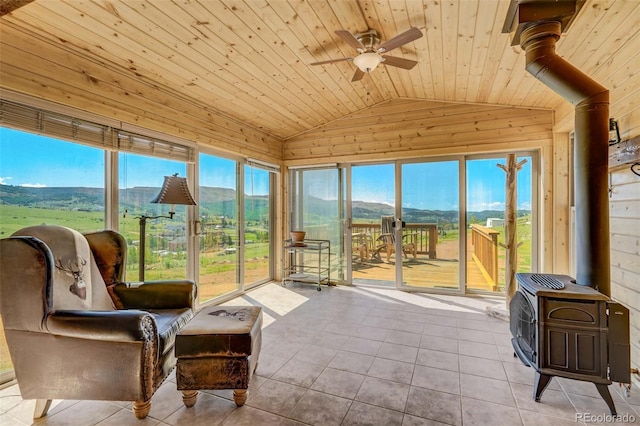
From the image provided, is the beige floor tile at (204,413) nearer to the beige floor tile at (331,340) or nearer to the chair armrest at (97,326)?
the chair armrest at (97,326)

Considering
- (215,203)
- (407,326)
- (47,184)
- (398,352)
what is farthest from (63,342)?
(407,326)

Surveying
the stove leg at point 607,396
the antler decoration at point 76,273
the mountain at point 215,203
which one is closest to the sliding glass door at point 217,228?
the mountain at point 215,203

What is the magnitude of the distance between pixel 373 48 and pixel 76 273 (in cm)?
281

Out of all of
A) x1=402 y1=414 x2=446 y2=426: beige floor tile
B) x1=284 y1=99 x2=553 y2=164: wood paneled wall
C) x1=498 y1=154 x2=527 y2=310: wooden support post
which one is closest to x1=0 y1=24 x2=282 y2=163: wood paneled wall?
x1=284 y1=99 x2=553 y2=164: wood paneled wall

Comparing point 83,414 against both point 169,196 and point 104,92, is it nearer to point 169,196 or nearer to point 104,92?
point 169,196

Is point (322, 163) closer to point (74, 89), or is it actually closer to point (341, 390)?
point (74, 89)

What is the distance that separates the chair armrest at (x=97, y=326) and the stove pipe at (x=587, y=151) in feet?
9.21

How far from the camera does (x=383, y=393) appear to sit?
78.6 inches

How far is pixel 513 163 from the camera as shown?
3320mm

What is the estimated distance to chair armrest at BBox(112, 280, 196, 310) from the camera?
2318 millimetres

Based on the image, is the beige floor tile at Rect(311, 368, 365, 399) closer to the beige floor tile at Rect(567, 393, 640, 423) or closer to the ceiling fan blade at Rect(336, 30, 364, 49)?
the beige floor tile at Rect(567, 393, 640, 423)

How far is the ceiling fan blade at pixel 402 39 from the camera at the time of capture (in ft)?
7.07

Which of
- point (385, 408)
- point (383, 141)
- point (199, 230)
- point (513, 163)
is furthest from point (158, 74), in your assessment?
point (513, 163)

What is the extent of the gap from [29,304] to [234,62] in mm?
2464
